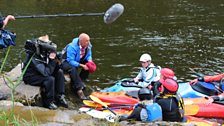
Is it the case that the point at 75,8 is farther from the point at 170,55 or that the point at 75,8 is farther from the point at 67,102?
the point at 67,102

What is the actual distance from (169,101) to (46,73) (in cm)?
242

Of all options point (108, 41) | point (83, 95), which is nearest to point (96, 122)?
point (83, 95)

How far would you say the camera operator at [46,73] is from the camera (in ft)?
26.3

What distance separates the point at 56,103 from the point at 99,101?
88cm

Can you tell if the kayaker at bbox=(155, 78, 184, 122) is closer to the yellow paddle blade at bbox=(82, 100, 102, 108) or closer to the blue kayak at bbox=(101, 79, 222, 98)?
the yellow paddle blade at bbox=(82, 100, 102, 108)

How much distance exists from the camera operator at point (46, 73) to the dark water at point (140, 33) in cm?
315

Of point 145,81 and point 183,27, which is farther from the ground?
point 183,27

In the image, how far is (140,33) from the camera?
17.7m

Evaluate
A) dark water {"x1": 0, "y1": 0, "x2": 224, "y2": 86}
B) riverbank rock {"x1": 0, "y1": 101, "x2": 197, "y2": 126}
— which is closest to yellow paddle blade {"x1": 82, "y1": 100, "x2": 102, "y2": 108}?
riverbank rock {"x1": 0, "y1": 101, "x2": 197, "y2": 126}

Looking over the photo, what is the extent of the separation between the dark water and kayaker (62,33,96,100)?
220cm

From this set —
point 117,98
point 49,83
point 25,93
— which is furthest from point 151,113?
point 25,93

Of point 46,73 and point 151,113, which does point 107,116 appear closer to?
point 151,113

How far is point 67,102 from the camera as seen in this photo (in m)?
8.91

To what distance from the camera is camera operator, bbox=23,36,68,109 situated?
803 cm
